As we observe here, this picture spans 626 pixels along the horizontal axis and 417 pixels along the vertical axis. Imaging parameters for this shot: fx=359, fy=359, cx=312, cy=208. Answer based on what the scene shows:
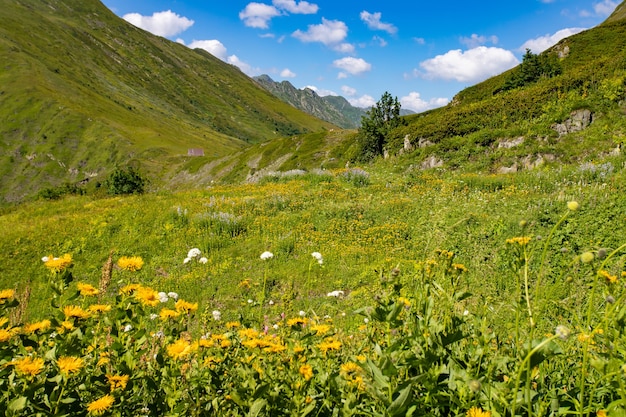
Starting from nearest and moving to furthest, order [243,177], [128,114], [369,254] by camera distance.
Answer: [369,254], [243,177], [128,114]

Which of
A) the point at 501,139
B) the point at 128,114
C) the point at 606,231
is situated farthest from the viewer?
the point at 128,114

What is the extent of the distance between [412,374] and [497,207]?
8.68 m

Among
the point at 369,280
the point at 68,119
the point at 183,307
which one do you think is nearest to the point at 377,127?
the point at 369,280

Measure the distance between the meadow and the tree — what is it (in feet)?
61.0

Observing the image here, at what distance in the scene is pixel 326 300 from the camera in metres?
7.25

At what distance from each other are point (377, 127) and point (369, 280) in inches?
1159

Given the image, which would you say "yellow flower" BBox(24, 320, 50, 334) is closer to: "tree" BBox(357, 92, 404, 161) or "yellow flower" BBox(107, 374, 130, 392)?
"yellow flower" BBox(107, 374, 130, 392)

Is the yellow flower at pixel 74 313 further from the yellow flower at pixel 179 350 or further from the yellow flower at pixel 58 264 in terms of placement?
the yellow flower at pixel 179 350

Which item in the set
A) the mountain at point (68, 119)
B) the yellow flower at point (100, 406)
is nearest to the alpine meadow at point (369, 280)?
the yellow flower at point (100, 406)

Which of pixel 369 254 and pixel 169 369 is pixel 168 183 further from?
pixel 169 369

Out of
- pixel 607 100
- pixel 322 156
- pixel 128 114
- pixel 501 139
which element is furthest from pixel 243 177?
pixel 128 114

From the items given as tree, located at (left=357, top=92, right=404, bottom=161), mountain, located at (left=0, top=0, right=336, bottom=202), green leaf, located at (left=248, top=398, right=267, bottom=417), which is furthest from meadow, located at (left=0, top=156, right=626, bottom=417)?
mountain, located at (left=0, top=0, right=336, bottom=202)

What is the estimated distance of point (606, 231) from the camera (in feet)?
22.5

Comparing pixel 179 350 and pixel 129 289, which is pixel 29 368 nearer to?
pixel 129 289
